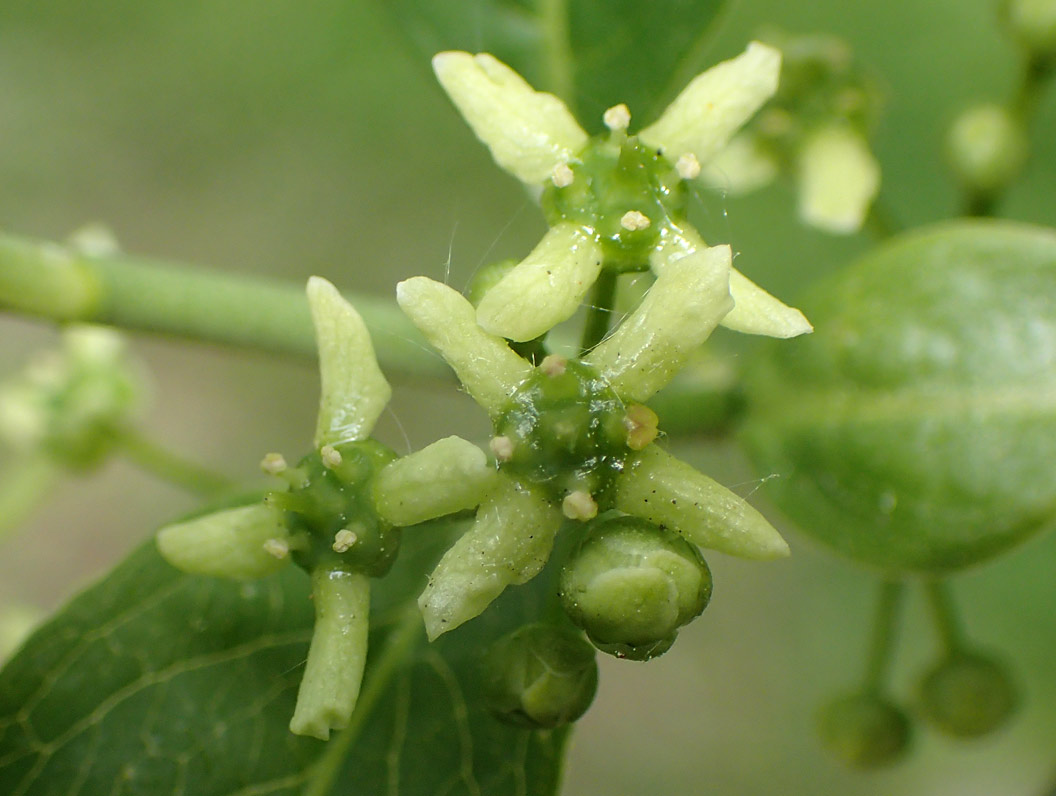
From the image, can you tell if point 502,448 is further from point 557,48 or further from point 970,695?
point 970,695

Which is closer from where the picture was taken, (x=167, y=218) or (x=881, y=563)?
(x=881, y=563)

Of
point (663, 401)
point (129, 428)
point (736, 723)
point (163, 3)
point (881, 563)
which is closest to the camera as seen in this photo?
point (881, 563)

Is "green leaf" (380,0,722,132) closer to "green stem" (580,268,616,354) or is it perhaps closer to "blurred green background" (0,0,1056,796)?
"green stem" (580,268,616,354)

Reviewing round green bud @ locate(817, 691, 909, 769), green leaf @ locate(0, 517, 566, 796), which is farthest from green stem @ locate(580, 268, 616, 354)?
round green bud @ locate(817, 691, 909, 769)

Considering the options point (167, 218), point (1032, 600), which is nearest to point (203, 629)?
point (1032, 600)

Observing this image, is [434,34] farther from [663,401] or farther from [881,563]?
[881,563]
